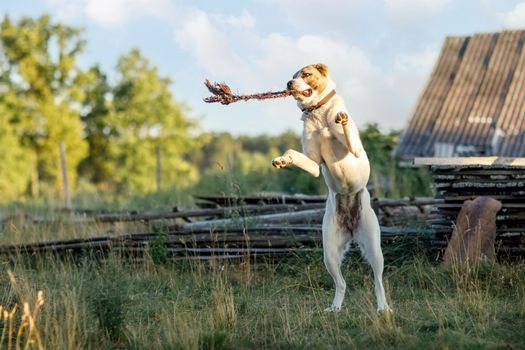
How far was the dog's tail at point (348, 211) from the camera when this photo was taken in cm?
611

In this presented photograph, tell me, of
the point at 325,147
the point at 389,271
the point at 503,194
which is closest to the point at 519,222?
the point at 503,194

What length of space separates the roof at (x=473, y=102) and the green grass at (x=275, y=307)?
1344 centimetres

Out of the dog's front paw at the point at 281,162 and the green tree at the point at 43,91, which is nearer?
the dog's front paw at the point at 281,162

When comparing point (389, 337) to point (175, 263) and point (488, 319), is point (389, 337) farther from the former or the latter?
point (175, 263)

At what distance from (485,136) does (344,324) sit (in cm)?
1638

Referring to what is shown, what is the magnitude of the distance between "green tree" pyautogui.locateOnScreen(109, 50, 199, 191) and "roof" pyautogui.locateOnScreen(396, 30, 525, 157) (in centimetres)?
1821

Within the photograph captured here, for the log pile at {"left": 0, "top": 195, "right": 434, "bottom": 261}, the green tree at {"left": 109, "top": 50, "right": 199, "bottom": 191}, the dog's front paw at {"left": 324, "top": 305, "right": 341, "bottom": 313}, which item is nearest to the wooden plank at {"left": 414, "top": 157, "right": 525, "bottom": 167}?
the log pile at {"left": 0, "top": 195, "right": 434, "bottom": 261}

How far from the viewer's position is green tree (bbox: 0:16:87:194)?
3584cm

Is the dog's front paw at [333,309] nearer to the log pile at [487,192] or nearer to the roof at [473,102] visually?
the log pile at [487,192]

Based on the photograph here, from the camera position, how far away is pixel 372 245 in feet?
19.7

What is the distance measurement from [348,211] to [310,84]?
1.14 metres

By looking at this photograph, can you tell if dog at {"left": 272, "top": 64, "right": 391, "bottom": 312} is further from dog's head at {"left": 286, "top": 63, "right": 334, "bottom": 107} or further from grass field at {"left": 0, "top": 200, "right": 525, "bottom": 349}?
grass field at {"left": 0, "top": 200, "right": 525, "bottom": 349}

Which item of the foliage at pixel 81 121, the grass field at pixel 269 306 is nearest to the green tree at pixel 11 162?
the foliage at pixel 81 121

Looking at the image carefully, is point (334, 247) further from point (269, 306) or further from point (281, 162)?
point (281, 162)
